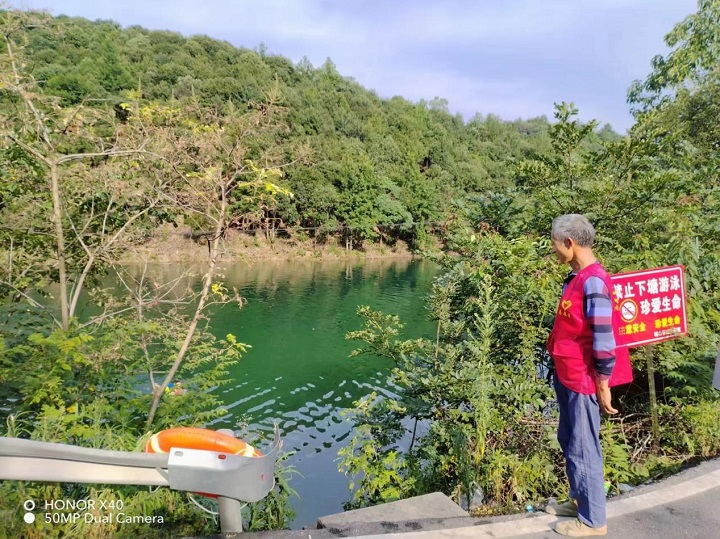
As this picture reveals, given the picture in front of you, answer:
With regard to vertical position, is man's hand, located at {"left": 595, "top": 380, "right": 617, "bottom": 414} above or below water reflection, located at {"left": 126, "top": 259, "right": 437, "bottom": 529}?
above

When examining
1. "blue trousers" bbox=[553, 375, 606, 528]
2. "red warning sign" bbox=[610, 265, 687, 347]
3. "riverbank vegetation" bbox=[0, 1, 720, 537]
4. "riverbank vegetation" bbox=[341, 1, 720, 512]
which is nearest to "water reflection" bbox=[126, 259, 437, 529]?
"riverbank vegetation" bbox=[0, 1, 720, 537]

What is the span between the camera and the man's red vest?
1.96 meters

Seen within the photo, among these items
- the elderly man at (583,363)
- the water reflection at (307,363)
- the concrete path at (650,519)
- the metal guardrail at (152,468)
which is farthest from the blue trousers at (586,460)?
the water reflection at (307,363)

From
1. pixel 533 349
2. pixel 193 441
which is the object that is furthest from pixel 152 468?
pixel 533 349

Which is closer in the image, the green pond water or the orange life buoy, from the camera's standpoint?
the orange life buoy

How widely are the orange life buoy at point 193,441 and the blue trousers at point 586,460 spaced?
4.90 ft

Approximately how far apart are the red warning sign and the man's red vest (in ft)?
2.57

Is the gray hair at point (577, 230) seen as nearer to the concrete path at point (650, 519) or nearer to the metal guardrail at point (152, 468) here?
the concrete path at point (650, 519)

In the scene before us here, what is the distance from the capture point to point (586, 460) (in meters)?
1.97

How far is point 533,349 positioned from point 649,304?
3.95 feet

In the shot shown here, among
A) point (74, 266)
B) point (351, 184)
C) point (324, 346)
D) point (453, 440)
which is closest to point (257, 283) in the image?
point (324, 346)

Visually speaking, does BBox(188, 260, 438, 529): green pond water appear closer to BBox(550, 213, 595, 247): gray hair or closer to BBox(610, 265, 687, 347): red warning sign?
BBox(610, 265, 687, 347): red warning sign

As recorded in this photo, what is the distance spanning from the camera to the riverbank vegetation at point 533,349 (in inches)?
120

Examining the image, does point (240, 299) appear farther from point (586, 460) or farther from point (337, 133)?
point (337, 133)
